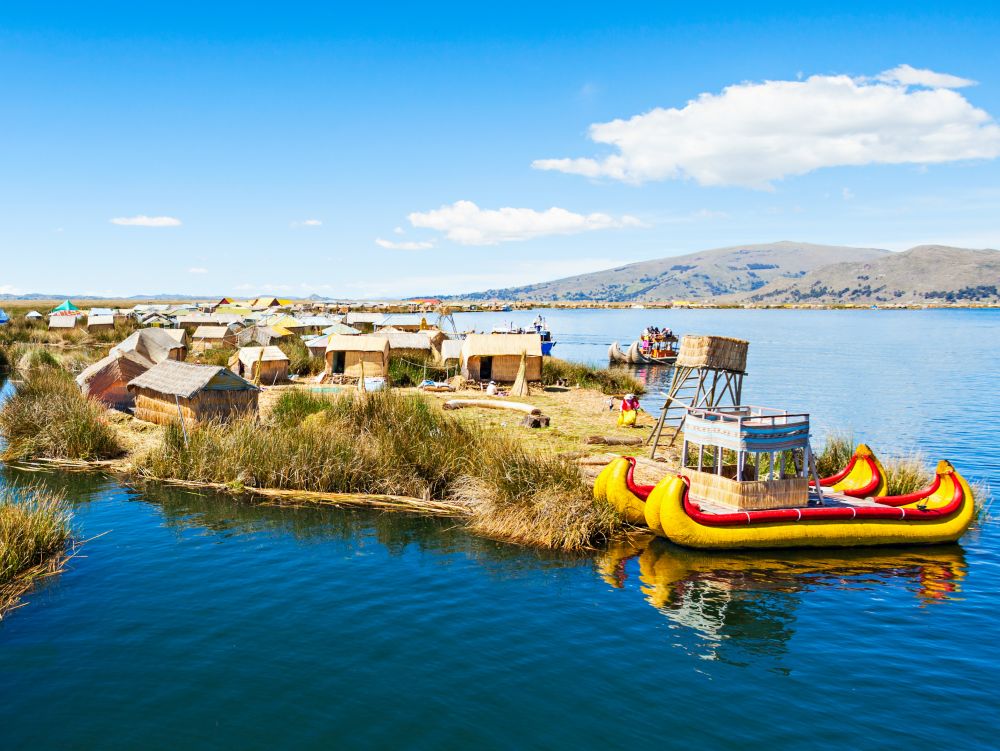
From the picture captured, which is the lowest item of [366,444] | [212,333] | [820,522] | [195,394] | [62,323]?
[820,522]

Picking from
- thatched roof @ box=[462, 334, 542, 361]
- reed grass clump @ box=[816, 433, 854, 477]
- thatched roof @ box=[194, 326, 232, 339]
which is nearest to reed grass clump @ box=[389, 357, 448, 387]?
thatched roof @ box=[462, 334, 542, 361]

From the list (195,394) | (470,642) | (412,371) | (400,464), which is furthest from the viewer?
(412,371)

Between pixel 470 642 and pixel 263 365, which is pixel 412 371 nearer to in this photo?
pixel 263 365

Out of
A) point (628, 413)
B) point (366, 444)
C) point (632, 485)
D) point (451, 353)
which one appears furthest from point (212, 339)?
point (632, 485)

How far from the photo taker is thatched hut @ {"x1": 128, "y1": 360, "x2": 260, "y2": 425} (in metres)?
22.9

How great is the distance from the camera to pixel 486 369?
3712cm

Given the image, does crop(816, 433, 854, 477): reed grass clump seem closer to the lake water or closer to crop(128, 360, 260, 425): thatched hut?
the lake water

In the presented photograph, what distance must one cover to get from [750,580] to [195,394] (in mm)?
17496

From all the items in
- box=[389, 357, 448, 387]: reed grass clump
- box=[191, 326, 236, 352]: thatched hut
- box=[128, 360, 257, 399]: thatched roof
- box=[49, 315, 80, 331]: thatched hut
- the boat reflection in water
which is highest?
box=[49, 315, 80, 331]: thatched hut

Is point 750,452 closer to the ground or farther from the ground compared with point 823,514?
farther from the ground

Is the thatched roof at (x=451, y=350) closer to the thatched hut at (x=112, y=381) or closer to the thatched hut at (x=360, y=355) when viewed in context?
the thatched hut at (x=360, y=355)

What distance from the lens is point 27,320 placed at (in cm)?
7494

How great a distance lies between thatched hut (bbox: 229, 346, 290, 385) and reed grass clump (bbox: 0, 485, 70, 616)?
890 inches

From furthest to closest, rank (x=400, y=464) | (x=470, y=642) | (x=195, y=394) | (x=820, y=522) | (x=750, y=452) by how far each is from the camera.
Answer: (x=195, y=394)
(x=400, y=464)
(x=750, y=452)
(x=820, y=522)
(x=470, y=642)
